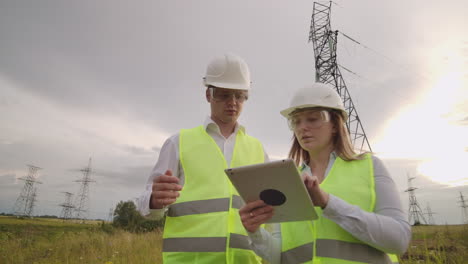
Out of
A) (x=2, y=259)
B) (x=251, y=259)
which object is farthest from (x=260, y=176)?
(x=2, y=259)

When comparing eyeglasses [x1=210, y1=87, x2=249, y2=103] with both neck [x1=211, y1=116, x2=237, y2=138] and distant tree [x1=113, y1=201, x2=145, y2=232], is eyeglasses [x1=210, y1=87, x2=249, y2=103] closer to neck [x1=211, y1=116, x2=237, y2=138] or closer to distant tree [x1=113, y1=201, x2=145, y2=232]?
neck [x1=211, y1=116, x2=237, y2=138]

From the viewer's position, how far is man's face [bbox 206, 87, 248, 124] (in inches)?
120

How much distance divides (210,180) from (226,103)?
32.9 inches

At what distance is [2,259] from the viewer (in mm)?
7977

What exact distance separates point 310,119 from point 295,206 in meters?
0.89

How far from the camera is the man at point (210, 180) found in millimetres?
2463

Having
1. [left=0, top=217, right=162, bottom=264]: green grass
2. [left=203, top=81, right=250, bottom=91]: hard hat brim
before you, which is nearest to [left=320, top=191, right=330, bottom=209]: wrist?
[left=203, top=81, right=250, bottom=91]: hard hat brim

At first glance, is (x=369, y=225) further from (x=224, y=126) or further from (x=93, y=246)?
(x=93, y=246)

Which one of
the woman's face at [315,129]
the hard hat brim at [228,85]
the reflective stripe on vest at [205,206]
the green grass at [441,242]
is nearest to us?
the woman's face at [315,129]

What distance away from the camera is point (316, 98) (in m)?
2.41

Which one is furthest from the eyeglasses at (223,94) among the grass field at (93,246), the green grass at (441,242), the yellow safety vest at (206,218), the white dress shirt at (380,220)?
the grass field at (93,246)

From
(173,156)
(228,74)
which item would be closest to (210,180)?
(173,156)

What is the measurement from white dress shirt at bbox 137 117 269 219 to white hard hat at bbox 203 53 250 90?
40 centimetres

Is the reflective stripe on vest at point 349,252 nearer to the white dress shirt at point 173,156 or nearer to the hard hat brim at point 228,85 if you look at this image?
the white dress shirt at point 173,156
